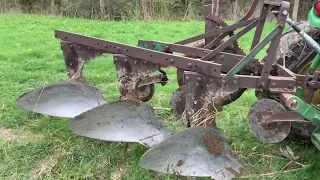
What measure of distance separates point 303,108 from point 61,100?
181 centimetres

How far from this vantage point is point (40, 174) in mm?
2582

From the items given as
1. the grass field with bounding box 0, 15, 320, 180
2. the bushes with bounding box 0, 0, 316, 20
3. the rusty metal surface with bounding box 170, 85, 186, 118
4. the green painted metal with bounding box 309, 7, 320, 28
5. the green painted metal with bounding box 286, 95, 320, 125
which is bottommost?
the bushes with bounding box 0, 0, 316, 20

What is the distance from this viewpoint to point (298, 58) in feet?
10.1

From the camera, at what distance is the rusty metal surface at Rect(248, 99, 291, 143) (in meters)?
2.52

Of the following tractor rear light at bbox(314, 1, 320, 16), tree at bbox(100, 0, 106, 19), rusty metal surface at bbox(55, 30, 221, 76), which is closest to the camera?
rusty metal surface at bbox(55, 30, 221, 76)

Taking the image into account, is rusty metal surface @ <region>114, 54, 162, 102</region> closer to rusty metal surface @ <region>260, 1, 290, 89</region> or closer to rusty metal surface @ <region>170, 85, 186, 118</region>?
rusty metal surface @ <region>170, 85, 186, 118</region>

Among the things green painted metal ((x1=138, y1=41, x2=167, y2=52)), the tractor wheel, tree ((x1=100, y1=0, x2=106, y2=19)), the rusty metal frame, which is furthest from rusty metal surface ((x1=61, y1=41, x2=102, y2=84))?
tree ((x1=100, y1=0, x2=106, y2=19))

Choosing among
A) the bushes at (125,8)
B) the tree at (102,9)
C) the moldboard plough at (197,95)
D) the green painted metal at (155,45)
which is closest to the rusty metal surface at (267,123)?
the moldboard plough at (197,95)

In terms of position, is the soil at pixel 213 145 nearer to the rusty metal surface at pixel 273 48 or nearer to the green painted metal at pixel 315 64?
the rusty metal surface at pixel 273 48

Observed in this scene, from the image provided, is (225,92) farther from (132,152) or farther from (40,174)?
(40,174)

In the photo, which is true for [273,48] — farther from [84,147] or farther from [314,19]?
[84,147]

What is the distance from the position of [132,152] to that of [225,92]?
0.84m

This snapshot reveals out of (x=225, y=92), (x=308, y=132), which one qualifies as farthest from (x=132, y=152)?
(x=308, y=132)

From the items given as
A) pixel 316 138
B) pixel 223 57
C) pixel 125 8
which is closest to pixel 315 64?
pixel 316 138
